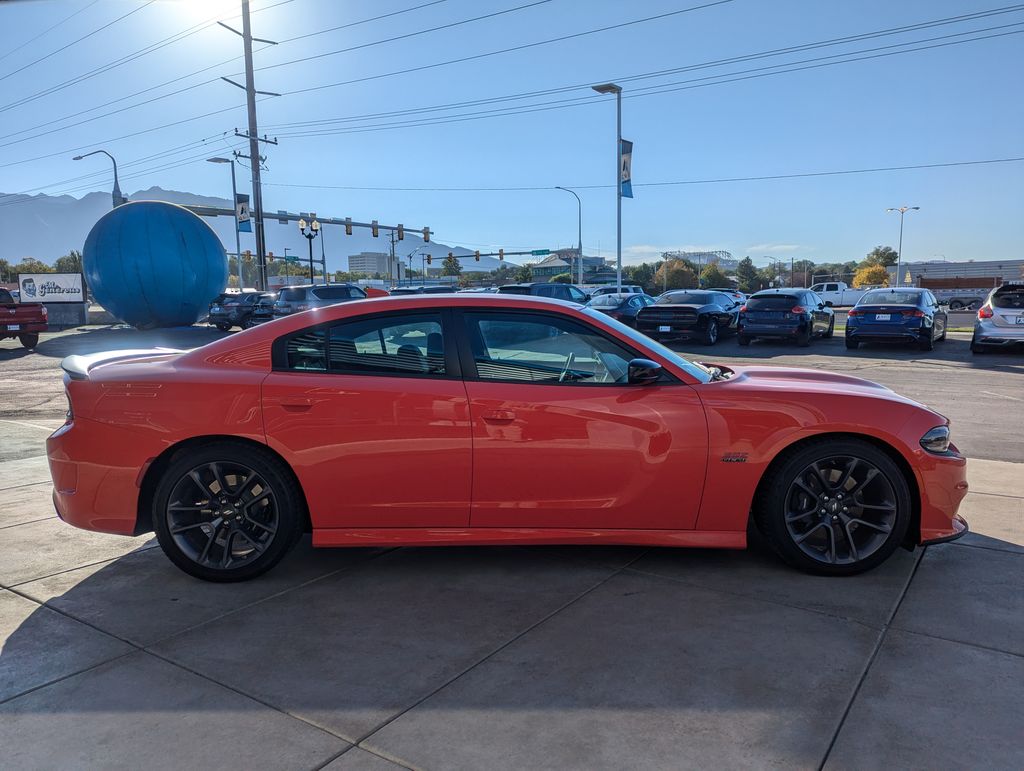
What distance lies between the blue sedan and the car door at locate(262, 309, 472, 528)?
53.2 ft

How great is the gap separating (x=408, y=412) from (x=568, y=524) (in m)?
1.00

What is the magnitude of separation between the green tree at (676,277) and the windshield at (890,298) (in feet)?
245

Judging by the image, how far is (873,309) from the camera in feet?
57.4

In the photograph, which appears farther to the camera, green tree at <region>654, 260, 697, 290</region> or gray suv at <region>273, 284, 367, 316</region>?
green tree at <region>654, 260, 697, 290</region>

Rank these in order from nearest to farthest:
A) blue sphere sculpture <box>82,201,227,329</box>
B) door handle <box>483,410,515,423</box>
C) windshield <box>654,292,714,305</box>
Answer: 1. door handle <box>483,410,515,423</box>
2. windshield <box>654,292,714,305</box>
3. blue sphere sculpture <box>82,201,227,329</box>

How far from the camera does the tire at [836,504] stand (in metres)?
3.79

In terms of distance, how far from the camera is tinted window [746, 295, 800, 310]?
18.9m

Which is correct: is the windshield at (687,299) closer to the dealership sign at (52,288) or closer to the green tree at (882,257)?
the dealership sign at (52,288)

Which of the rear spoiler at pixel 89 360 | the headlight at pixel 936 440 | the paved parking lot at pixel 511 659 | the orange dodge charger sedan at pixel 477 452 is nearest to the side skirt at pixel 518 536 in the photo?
the orange dodge charger sedan at pixel 477 452

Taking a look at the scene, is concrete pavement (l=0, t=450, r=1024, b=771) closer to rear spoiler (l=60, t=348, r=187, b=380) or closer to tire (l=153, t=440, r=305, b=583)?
tire (l=153, t=440, r=305, b=583)

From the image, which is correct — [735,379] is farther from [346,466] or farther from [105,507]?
[105,507]

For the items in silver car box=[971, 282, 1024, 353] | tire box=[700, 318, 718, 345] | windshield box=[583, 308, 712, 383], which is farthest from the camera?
tire box=[700, 318, 718, 345]

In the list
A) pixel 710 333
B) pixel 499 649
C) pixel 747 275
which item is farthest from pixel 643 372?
pixel 747 275

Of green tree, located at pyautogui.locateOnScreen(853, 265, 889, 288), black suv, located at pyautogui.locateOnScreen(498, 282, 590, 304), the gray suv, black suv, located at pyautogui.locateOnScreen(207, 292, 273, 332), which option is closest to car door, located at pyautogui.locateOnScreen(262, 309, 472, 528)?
black suv, located at pyautogui.locateOnScreen(498, 282, 590, 304)
